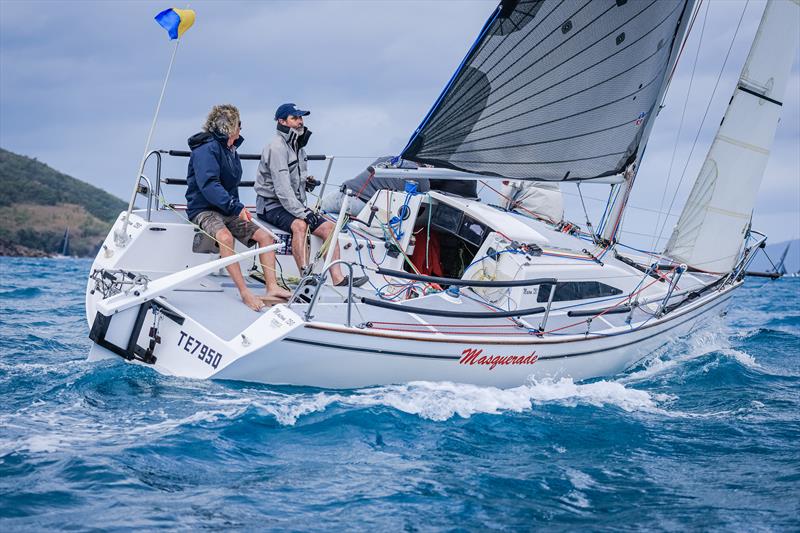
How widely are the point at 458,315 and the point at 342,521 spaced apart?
9.32 feet

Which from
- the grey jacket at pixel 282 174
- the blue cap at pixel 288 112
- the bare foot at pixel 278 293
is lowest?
the bare foot at pixel 278 293

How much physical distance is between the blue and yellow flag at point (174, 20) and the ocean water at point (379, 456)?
3.13 metres

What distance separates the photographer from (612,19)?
8.25 metres

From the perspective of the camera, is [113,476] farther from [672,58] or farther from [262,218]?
[672,58]

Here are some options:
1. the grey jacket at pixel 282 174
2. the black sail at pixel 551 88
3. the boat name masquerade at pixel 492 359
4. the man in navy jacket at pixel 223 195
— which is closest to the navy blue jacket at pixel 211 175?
the man in navy jacket at pixel 223 195

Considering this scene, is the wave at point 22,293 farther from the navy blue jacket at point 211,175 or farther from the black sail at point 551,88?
the black sail at point 551,88

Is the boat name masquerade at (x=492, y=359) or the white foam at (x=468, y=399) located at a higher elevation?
the boat name masquerade at (x=492, y=359)

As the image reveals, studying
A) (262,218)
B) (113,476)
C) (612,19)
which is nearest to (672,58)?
(612,19)

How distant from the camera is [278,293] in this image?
7.57 metres

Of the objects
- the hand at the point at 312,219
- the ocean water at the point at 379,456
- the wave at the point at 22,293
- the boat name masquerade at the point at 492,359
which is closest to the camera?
the ocean water at the point at 379,456

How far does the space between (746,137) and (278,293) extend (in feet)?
21.9

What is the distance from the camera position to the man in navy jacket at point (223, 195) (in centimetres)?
727

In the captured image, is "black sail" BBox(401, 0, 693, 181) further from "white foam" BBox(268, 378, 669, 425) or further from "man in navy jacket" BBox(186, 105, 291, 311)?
"white foam" BBox(268, 378, 669, 425)

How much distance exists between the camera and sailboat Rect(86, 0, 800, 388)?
6617 millimetres
